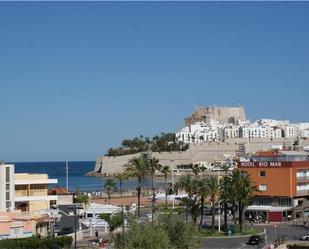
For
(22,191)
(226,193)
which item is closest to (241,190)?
(226,193)

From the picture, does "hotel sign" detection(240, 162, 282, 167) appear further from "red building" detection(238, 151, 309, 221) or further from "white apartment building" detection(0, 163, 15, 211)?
"white apartment building" detection(0, 163, 15, 211)

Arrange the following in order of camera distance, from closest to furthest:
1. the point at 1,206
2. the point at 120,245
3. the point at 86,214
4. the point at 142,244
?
the point at 142,244
the point at 120,245
the point at 1,206
the point at 86,214

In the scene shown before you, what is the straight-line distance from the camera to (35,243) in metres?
45.5

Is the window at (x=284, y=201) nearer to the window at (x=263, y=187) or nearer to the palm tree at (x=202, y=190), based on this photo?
the window at (x=263, y=187)

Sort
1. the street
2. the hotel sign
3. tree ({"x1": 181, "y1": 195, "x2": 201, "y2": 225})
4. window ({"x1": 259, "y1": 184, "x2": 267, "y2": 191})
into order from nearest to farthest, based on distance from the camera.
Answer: the street
tree ({"x1": 181, "y1": 195, "x2": 201, "y2": 225})
the hotel sign
window ({"x1": 259, "y1": 184, "x2": 267, "y2": 191})

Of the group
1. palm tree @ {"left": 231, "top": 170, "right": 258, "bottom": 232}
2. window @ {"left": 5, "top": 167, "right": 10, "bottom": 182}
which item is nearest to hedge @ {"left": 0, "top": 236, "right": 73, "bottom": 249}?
window @ {"left": 5, "top": 167, "right": 10, "bottom": 182}

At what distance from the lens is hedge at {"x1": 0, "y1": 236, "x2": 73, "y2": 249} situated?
4288 centimetres

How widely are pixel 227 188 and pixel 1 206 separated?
2008 cm

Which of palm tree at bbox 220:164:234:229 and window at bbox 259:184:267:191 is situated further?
window at bbox 259:184:267:191

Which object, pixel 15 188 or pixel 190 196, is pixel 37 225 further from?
pixel 190 196

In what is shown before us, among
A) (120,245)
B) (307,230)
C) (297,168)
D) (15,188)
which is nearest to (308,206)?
(297,168)

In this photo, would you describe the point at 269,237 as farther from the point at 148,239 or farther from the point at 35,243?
the point at 148,239

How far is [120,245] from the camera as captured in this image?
34469 millimetres

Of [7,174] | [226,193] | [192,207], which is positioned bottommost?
[192,207]
